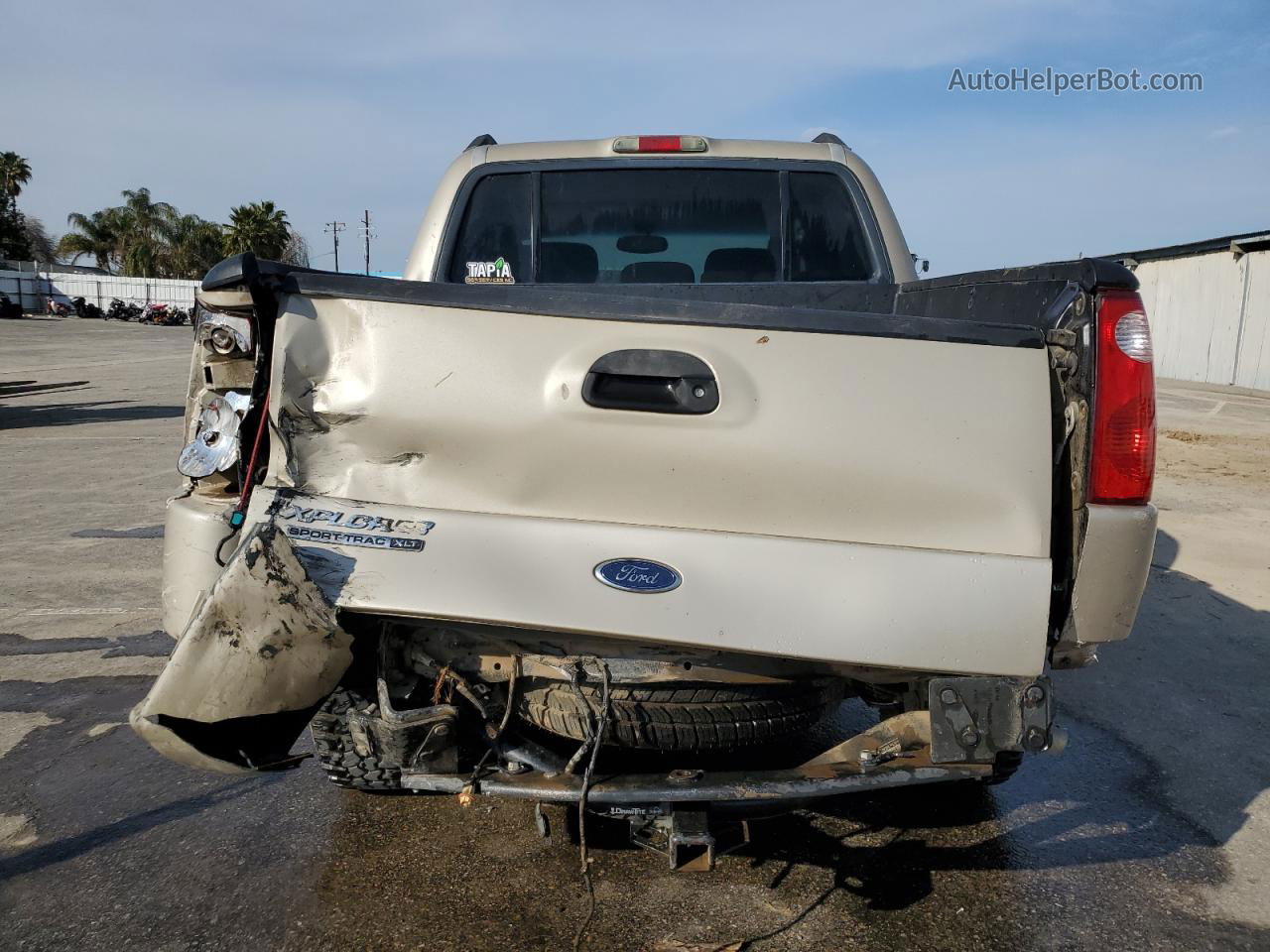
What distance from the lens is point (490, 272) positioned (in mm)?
4449

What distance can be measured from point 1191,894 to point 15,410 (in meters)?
16.0

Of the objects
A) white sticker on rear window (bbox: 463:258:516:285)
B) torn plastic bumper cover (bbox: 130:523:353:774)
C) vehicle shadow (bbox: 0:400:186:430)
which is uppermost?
white sticker on rear window (bbox: 463:258:516:285)

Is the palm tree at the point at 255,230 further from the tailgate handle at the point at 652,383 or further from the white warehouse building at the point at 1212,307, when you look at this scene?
the tailgate handle at the point at 652,383

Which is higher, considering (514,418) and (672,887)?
(514,418)

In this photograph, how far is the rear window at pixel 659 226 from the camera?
450 centimetres

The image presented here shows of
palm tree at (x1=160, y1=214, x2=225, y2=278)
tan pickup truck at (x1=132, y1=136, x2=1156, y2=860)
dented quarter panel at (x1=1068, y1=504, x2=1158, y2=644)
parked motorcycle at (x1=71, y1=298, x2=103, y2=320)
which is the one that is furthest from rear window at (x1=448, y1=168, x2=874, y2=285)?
palm tree at (x1=160, y1=214, x2=225, y2=278)

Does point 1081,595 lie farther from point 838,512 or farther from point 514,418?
point 514,418

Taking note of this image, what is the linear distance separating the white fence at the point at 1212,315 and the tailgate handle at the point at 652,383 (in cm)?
2562

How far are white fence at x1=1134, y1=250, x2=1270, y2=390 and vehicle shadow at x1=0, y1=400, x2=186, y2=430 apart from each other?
920 inches

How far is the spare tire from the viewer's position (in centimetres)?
261

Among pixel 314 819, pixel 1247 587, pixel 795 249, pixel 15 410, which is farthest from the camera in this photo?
pixel 15 410

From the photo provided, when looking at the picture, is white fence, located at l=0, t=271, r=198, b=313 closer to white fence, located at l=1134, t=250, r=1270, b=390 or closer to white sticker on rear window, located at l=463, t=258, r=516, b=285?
white fence, located at l=1134, t=250, r=1270, b=390

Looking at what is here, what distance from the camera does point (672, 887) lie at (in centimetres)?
300

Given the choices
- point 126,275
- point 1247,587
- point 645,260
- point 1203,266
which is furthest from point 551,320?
point 126,275
